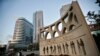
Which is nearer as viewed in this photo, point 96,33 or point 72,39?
point 72,39

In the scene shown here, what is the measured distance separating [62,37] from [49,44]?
3.66 meters

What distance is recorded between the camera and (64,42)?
34.1ft

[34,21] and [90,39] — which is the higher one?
[34,21]

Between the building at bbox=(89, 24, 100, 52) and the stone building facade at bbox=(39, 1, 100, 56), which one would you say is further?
the building at bbox=(89, 24, 100, 52)

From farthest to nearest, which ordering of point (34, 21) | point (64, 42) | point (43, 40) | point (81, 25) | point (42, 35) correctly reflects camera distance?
point (34, 21), point (42, 35), point (43, 40), point (64, 42), point (81, 25)

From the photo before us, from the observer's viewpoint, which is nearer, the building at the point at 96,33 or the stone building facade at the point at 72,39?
the stone building facade at the point at 72,39

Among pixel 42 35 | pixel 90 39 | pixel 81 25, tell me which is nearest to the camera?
pixel 90 39

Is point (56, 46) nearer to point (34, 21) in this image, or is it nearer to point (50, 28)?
point (50, 28)

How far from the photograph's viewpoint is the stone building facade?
6664 millimetres

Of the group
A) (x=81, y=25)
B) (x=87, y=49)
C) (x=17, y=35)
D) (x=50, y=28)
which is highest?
(x=17, y=35)

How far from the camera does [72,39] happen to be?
8945mm

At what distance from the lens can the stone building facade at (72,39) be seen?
21.9 ft

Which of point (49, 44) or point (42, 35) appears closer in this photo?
point (49, 44)

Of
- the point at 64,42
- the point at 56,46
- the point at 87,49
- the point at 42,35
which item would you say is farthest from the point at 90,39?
the point at 42,35
